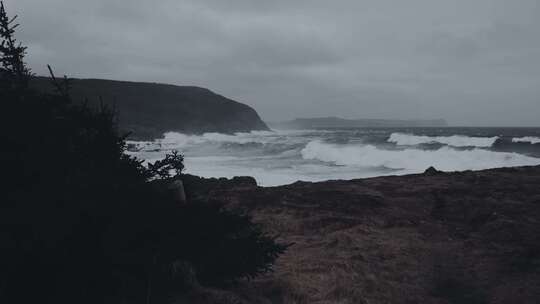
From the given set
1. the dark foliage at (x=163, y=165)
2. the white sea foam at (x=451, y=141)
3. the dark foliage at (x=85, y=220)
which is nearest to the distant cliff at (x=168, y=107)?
the white sea foam at (x=451, y=141)

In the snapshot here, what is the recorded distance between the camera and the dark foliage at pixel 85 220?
2805 millimetres

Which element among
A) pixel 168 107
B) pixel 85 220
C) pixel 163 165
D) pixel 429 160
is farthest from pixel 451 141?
pixel 168 107

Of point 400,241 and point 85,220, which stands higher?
point 85,220

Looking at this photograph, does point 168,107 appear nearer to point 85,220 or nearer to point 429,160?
point 429,160

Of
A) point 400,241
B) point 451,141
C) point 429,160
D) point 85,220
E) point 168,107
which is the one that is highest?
point 168,107

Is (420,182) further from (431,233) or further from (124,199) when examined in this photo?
Answer: (124,199)

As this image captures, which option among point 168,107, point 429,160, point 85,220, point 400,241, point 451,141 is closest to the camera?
point 85,220

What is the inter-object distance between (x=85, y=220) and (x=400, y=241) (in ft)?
16.4

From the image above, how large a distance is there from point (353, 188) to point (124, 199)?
324 inches

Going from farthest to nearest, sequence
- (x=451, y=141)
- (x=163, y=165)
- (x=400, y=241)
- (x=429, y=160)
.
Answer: (x=451, y=141)
(x=429, y=160)
(x=400, y=241)
(x=163, y=165)

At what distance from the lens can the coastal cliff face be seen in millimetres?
4672

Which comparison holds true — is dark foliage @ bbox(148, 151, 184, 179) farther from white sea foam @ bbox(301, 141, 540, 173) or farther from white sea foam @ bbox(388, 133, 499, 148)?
white sea foam @ bbox(388, 133, 499, 148)

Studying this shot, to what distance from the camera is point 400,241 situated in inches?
255

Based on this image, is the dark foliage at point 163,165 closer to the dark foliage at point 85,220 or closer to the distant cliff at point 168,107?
the dark foliage at point 85,220
